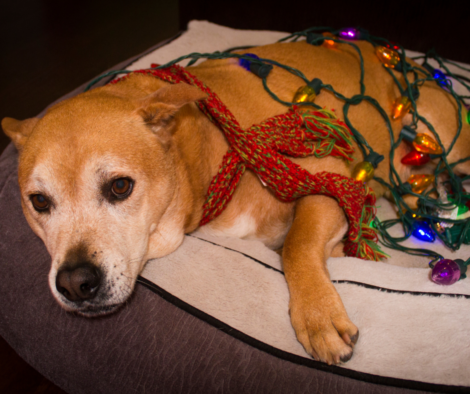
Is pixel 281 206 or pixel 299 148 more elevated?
pixel 299 148

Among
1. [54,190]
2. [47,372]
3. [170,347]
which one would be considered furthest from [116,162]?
[47,372]

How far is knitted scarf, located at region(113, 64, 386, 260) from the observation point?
1848mm

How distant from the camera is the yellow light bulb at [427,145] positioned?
227 centimetres

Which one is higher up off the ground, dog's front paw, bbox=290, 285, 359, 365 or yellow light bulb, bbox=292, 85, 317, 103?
yellow light bulb, bbox=292, 85, 317, 103

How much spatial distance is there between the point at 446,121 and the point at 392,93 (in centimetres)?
43

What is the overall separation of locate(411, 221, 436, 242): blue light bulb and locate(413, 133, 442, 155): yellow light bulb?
0.46 meters

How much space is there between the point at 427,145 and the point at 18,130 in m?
2.39

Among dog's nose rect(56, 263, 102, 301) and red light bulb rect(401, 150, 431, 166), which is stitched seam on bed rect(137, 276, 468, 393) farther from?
red light bulb rect(401, 150, 431, 166)


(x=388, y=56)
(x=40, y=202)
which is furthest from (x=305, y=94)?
(x=40, y=202)

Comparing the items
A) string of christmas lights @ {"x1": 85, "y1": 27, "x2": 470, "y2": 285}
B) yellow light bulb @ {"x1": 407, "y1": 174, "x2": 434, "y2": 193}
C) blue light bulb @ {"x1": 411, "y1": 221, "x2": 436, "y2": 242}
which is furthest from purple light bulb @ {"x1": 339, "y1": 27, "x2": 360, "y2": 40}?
blue light bulb @ {"x1": 411, "y1": 221, "x2": 436, "y2": 242}

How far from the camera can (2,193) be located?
2.07 metres

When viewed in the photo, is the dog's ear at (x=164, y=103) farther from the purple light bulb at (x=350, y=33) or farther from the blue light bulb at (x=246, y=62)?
the purple light bulb at (x=350, y=33)

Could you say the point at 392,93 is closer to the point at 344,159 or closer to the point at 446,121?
the point at 446,121

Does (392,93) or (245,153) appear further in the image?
(392,93)
